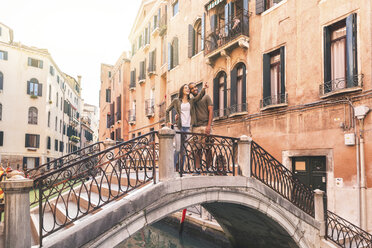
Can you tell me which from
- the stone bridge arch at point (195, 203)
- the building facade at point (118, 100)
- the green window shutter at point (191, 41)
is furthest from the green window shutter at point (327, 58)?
the building facade at point (118, 100)

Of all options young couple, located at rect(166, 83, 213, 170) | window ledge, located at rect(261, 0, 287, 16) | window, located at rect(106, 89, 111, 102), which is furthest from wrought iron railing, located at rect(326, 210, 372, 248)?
window, located at rect(106, 89, 111, 102)

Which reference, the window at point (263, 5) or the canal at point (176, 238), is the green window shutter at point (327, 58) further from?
the canal at point (176, 238)

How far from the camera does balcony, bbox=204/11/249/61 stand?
11.2 metres

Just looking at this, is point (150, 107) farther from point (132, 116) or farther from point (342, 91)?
point (342, 91)

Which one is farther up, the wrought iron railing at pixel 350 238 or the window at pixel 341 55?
the window at pixel 341 55

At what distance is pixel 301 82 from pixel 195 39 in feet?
24.4

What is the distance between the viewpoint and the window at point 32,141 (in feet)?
92.3

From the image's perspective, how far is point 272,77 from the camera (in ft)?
34.4

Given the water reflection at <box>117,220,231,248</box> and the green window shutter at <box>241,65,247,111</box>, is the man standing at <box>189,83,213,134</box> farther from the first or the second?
the water reflection at <box>117,220,231,248</box>

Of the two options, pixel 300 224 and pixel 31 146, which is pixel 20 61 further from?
pixel 300 224

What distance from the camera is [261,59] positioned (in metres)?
10.7

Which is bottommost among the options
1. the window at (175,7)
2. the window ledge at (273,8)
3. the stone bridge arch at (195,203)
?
the stone bridge arch at (195,203)

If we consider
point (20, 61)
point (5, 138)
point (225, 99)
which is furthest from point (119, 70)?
point (225, 99)

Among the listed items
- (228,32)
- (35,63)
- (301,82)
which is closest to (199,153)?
(301,82)
